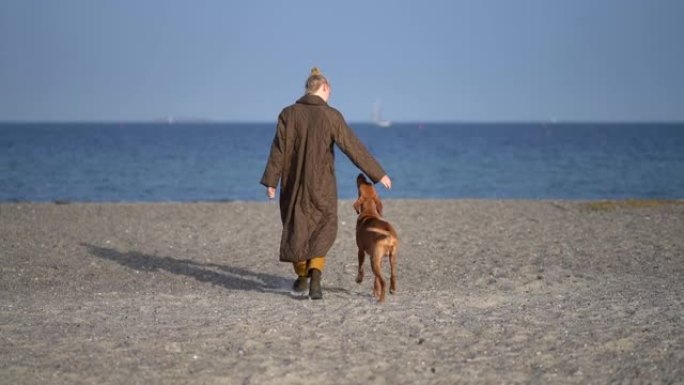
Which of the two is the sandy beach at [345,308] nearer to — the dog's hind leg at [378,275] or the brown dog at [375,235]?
the dog's hind leg at [378,275]

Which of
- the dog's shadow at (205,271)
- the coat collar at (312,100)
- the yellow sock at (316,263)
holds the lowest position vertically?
the dog's shadow at (205,271)

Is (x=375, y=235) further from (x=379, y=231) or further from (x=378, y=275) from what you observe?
(x=378, y=275)

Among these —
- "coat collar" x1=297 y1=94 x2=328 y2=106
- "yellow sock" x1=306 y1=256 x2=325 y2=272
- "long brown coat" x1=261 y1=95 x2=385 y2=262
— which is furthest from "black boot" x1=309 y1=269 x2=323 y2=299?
"coat collar" x1=297 y1=94 x2=328 y2=106

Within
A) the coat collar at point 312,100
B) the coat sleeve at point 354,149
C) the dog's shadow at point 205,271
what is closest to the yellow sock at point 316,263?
the dog's shadow at point 205,271

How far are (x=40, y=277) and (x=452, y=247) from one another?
5523 millimetres

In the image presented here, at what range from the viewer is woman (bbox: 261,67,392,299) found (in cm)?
859

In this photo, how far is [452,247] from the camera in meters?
13.4

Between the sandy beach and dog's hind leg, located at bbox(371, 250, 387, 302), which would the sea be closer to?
the sandy beach

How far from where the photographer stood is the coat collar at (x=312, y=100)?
339 inches

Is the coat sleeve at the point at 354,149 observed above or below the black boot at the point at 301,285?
above

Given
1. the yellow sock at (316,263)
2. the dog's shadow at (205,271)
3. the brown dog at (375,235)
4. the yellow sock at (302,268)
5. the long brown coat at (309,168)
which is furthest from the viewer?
the dog's shadow at (205,271)

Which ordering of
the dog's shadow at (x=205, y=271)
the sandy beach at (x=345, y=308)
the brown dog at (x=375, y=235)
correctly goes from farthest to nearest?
the dog's shadow at (x=205, y=271) → the brown dog at (x=375, y=235) → the sandy beach at (x=345, y=308)

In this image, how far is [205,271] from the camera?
38.6 ft

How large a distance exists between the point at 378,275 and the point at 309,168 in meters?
1.14
